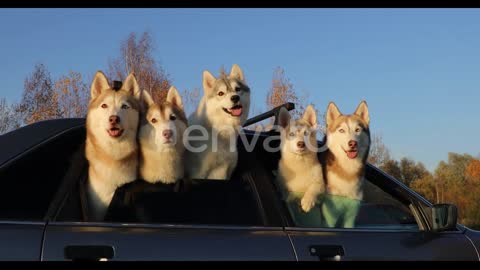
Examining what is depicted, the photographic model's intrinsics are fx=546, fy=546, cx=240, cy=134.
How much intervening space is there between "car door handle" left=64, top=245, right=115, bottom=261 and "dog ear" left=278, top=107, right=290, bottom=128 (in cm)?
212

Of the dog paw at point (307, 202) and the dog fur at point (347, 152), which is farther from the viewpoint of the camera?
the dog fur at point (347, 152)

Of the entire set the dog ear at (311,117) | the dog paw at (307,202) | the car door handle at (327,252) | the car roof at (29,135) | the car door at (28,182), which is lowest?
the car door handle at (327,252)

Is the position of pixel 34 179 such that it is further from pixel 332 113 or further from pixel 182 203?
pixel 332 113

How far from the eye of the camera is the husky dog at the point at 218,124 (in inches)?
152

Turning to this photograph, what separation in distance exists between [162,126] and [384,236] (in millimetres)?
1693

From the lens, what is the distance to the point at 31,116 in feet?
68.0

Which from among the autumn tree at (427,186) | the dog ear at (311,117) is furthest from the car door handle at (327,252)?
the autumn tree at (427,186)

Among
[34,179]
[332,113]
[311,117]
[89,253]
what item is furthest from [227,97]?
[89,253]

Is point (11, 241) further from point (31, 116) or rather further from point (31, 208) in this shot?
point (31, 116)

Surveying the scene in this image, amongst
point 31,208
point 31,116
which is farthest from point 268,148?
point 31,116

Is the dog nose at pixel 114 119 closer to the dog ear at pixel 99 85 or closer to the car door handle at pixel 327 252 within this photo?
the dog ear at pixel 99 85

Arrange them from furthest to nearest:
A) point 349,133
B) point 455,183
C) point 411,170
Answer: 1. point 455,183
2. point 411,170
3. point 349,133

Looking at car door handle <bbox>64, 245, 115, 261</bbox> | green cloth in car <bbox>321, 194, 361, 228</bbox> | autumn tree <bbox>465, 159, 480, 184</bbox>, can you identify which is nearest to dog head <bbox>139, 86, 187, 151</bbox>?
car door handle <bbox>64, 245, 115, 261</bbox>

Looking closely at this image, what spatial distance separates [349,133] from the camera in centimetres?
441
